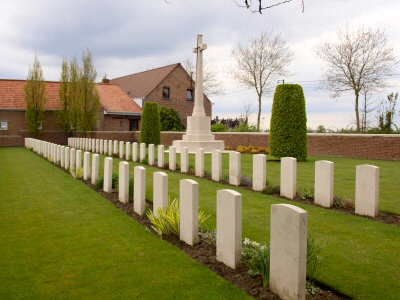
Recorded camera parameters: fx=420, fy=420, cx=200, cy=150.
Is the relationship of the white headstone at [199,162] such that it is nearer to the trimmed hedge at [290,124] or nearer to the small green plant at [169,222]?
the trimmed hedge at [290,124]

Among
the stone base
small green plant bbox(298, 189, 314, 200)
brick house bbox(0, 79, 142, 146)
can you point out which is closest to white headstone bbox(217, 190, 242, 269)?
small green plant bbox(298, 189, 314, 200)

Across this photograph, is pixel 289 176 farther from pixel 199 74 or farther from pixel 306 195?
pixel 199 74

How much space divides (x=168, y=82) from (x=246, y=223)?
36.7m

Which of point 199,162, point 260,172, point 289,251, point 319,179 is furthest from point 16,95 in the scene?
point 289,251

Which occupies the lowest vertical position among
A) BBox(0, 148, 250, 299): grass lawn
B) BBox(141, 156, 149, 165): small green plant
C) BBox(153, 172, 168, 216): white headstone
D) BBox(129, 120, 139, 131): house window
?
BBox(0, 148, 250, 299): grass lawn

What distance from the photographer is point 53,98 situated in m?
36.3

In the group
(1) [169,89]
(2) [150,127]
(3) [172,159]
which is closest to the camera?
(3) [172,159]

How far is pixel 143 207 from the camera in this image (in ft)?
21.8

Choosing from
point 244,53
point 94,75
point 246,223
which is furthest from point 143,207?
point 244,53

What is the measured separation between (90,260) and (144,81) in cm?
4069

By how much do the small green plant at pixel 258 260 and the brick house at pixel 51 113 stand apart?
32468 mm

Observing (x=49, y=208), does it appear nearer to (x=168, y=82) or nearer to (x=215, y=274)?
(x=215, y=274)

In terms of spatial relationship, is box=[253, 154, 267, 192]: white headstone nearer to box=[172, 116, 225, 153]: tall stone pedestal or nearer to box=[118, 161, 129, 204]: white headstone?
box=[118, 161, 129, 204]: white headstone

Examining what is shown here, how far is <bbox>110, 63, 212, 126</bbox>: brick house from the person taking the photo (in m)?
41.2
